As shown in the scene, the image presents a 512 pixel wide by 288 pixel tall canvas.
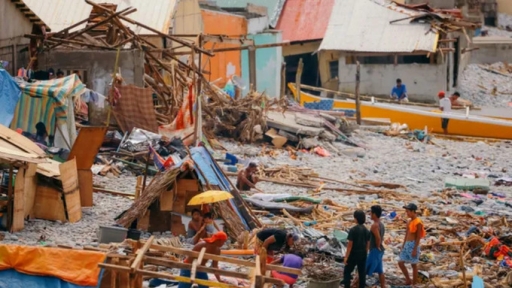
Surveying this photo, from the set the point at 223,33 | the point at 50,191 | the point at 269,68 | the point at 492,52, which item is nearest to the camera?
the point at 50,191

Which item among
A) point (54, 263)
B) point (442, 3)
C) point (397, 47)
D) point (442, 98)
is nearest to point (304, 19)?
point (397, 47)

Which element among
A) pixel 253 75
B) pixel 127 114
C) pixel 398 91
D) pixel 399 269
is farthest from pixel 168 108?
pixel 398 91

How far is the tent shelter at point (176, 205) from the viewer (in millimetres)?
14602

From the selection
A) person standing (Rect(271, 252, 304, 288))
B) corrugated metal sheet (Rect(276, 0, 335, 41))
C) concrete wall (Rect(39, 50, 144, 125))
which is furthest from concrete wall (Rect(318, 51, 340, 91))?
person standing (Rect(271, 252, 304, 288))

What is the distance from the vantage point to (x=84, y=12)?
87.9ft

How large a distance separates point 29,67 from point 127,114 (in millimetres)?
2263

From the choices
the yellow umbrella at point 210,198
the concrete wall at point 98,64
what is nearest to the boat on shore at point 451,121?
the concrete wall at point 98,64

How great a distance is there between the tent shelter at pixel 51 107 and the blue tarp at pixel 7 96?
0.79 ft

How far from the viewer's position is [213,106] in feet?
81.4

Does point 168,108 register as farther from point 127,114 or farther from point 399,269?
point 399,269

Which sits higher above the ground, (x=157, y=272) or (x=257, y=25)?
(x=257, y=25)

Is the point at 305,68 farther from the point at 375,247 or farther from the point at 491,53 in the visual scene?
the point at 375,247

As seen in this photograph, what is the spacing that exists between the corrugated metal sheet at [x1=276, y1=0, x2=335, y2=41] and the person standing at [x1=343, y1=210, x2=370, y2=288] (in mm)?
27381

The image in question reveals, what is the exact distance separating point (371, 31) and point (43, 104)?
19867 millimetres
